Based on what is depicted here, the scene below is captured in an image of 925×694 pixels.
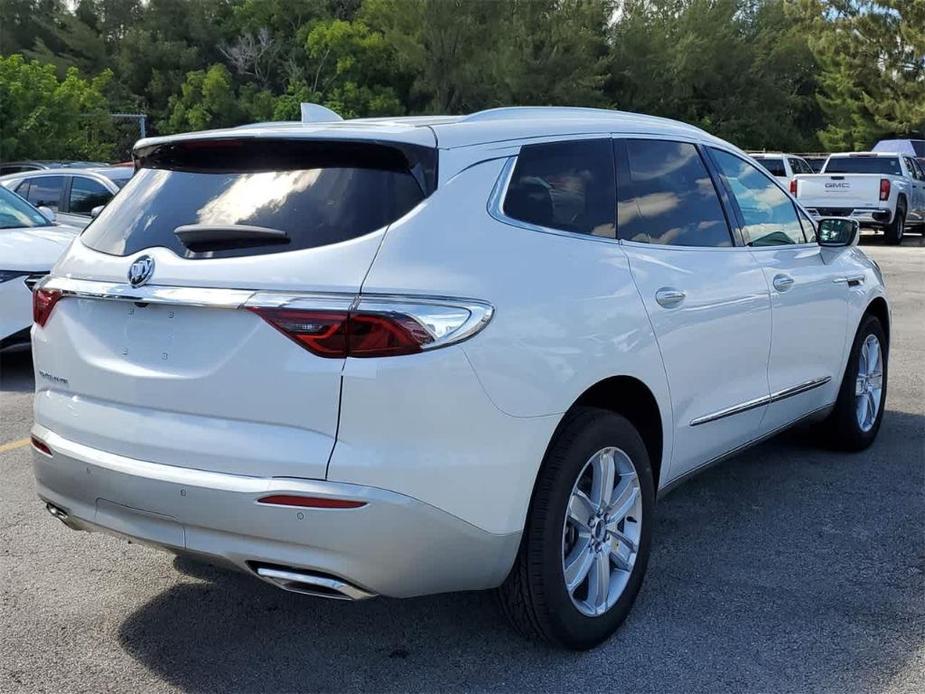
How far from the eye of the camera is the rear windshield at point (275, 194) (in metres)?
3.06

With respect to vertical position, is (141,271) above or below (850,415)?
above

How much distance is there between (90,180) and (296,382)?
413 inches

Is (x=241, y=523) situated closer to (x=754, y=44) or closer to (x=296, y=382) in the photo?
(x=296, y=382)

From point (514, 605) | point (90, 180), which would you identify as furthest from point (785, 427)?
point (90, 180)

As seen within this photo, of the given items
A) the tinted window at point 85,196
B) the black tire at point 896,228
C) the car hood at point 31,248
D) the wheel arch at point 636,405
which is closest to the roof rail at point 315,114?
the wheel arch at point 636,405

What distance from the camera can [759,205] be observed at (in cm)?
486

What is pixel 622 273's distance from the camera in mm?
3619

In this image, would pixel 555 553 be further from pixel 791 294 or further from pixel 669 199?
pixel 791 294

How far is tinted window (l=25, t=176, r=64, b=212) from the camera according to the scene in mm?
12488

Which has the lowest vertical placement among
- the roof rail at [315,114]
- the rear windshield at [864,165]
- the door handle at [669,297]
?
the rear windshield at [864,165]

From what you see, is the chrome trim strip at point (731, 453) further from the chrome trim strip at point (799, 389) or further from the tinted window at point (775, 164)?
the tinted window at point (775, 164)

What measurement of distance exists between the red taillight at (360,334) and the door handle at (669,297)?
4.00 feet

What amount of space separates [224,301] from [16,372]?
594cm


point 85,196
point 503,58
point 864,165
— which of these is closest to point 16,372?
point 85,196
